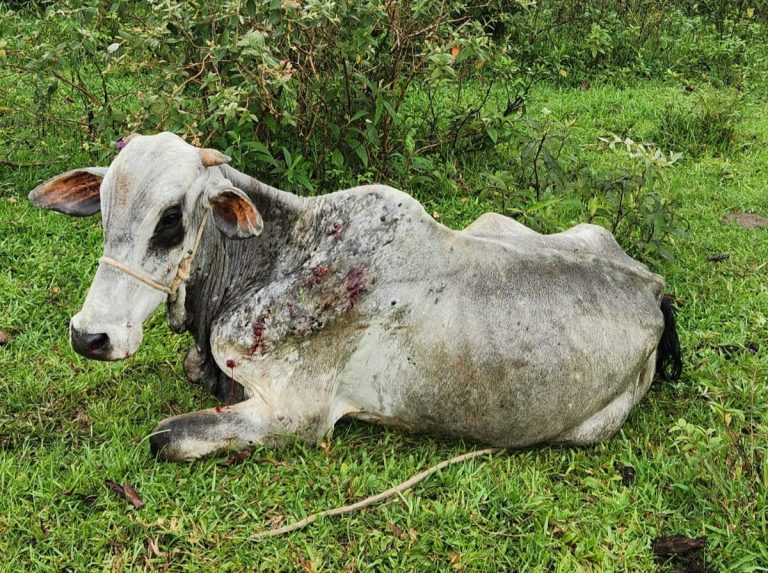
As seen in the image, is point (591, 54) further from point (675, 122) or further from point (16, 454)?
point (16, 454)

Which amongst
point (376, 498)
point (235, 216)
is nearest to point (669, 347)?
point (376, 498)

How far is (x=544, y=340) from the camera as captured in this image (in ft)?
12.0

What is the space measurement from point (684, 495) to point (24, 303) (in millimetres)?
3508

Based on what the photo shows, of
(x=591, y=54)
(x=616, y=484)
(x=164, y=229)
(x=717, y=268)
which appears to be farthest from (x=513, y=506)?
(x=591, y=54)

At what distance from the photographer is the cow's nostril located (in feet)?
10.1

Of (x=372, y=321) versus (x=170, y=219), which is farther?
(x=372, y=321)

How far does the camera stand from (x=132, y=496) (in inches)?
130

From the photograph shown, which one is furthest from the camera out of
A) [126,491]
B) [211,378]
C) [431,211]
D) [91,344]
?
[431,211]

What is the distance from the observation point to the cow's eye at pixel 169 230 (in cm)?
323

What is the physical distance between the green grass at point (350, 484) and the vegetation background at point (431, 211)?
0.04ft

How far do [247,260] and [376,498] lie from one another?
1185 mm

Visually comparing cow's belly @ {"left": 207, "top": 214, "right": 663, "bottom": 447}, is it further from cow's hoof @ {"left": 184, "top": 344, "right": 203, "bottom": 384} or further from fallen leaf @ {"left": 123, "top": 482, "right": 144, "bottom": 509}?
fallen leaf @ {"left": 123, "top": 482, "right": 144, "bottom": 509}

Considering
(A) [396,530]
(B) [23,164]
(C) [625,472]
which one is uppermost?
(A) [396,530]

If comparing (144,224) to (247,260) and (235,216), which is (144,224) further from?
(247,260)
